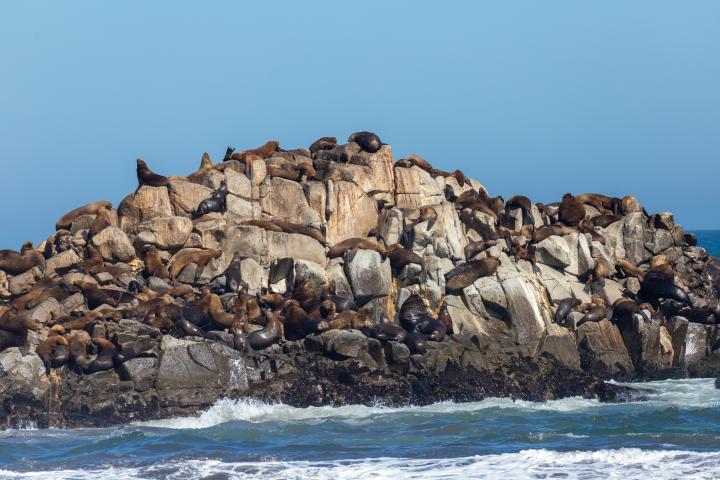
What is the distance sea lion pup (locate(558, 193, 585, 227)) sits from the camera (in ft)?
100

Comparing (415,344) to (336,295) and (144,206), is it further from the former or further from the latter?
(144,206)

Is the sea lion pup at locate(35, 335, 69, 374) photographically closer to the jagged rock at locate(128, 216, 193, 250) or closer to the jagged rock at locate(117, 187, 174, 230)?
the jagged rock at locate(128, 216, 193, 250)

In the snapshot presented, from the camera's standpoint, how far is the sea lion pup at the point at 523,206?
101 ft

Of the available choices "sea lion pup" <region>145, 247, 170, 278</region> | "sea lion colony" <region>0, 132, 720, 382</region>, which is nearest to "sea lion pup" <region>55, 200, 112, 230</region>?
"sea lion colony" <region>0, 132, 720, 382</region>

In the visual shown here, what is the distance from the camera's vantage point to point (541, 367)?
25000 mm

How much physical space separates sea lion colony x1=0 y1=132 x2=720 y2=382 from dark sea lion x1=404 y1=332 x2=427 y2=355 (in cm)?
5

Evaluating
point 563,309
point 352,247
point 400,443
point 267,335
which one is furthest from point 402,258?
point 400,443

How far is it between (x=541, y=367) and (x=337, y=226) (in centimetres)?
640

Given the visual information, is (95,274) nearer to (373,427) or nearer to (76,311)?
(76,311)

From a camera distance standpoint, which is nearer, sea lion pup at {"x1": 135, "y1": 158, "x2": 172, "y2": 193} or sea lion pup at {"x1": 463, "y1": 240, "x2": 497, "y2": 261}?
sea lion pup at {"x1": 463, "y1": 240, "x2": 497, "y2": 261}

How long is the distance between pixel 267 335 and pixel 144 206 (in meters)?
6.01

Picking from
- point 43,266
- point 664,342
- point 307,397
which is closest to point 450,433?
point 307,397

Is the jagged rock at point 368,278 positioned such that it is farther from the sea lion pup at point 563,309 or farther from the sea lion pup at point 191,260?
the sea lion pup at point 563,309

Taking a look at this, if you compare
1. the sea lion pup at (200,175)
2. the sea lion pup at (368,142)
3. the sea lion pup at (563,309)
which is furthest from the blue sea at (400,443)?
the sea lion pup at (368,142)
